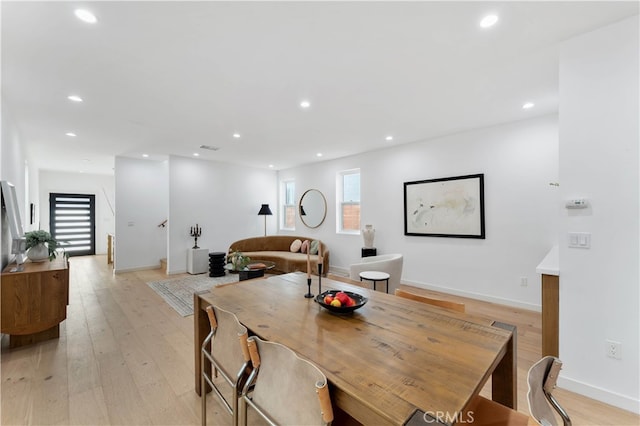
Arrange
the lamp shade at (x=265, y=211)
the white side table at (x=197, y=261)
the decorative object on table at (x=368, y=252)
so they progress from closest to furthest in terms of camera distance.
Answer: the decorative object on table at (x=368, y=252) → the white side table at (x=197, y=261) → the lamp shade at (x=265, y=211)

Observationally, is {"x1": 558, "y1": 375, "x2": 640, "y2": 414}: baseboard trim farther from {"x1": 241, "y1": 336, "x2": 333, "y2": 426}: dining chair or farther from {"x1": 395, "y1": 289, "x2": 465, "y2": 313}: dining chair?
{"x1": 241, "y1": 336, "x2": 333, "y2": 426}: dining chair

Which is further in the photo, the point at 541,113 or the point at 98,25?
the point at 541,113

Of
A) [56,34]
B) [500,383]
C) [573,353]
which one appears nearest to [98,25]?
[56,34]

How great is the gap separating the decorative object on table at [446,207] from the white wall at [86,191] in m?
9.09

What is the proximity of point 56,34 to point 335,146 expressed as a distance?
3.82 meters

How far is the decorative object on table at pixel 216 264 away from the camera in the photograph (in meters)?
5.65

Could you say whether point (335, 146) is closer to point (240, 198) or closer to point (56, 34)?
point (240, 198)

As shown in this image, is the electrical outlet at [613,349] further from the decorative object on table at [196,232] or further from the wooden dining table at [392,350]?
the decorative object on table at [196,232]

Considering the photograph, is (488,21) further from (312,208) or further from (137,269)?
(137,269)

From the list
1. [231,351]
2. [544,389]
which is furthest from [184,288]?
[544,389]

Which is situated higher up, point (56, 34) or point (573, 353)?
point (56, 34)

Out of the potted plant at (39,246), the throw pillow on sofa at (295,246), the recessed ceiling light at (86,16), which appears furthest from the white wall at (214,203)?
the recessed ceiling light at (86,16)

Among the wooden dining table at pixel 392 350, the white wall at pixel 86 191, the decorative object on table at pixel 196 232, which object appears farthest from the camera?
the white wall at pixel 86 191

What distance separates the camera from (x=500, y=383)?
1346mm
